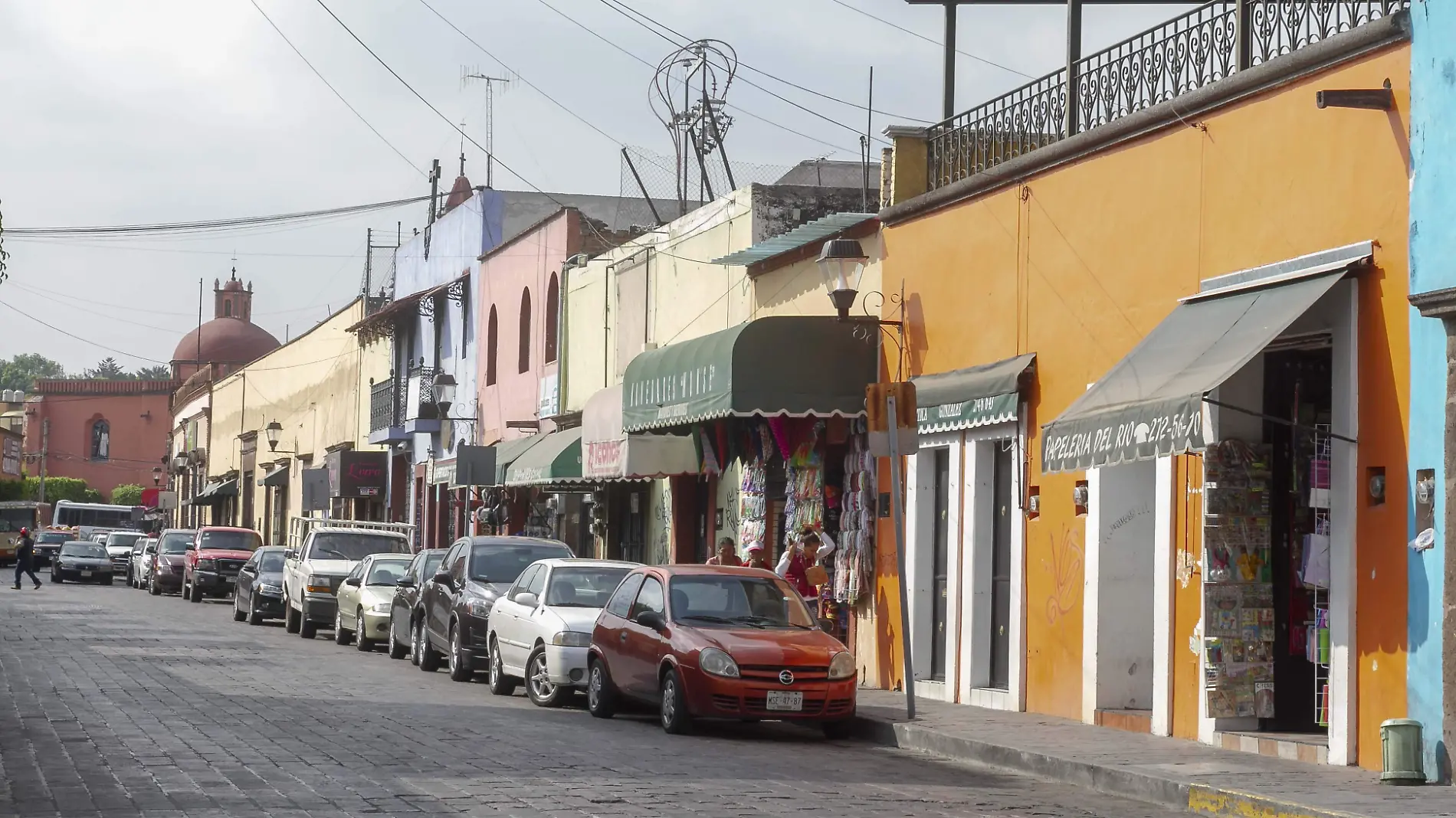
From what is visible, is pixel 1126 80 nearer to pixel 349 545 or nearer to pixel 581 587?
pixel 581 587

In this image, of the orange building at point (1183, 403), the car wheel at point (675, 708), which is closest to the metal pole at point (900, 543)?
the orange building at point (1183, 403)

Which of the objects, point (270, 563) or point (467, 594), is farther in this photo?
point (270, 563)

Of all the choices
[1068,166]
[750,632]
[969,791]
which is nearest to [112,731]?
[750,632]

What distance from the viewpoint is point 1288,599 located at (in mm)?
14734

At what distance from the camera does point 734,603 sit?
16.7m

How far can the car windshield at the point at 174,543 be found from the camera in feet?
162

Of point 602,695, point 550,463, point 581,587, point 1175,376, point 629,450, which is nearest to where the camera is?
point 1175,376

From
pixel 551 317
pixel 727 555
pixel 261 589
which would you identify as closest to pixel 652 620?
pixel 727 555

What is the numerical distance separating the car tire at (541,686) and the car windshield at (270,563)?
17910 millimetres

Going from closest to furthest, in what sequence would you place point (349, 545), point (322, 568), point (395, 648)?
point (395, 648) < point (322, 568) < point (349, 545)

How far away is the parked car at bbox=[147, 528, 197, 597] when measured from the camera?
160 ft

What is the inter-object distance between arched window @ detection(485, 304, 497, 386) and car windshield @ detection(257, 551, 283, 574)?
19.1 feet

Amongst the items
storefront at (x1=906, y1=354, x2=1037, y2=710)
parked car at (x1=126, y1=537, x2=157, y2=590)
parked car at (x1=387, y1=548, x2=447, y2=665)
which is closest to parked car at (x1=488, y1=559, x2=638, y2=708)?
storefront at (x1=906, y1=354, x2=1037, y2=710)

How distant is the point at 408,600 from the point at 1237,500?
1316cm
